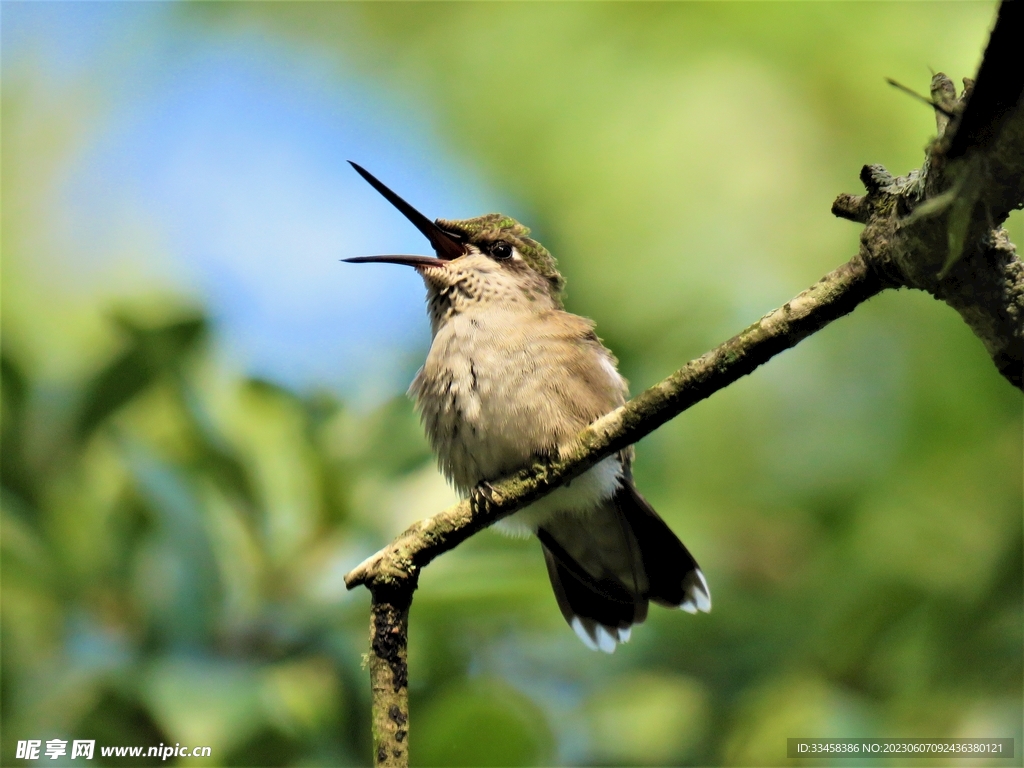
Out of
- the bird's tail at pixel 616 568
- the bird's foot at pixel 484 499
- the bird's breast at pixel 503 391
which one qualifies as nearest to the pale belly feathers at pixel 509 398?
the bird's breast at pixel 503 391

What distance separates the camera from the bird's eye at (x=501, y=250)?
4906mm

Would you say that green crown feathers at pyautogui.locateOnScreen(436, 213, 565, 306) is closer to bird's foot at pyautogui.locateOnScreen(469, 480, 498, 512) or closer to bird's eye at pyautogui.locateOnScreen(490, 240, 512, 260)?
bird's eye at pyautogui.locateOnScreen(490, 240, 512, 260)

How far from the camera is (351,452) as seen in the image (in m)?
4.62

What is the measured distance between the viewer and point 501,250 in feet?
16.2

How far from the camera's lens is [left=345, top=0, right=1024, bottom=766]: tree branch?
1.57 meters

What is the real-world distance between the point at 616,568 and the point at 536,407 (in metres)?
1.19

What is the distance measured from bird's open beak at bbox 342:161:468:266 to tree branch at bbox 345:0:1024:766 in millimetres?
1918

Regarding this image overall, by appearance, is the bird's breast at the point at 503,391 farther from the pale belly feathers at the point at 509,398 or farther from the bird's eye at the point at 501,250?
the bird's eye at the point at 501,250

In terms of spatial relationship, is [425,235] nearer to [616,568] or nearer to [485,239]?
[485,239]

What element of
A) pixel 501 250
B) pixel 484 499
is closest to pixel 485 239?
pixel 501 250

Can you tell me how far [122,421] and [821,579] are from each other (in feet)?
12.5

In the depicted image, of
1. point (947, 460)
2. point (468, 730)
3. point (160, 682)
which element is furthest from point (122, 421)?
point (947, 460)

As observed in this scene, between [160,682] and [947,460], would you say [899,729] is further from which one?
[160,682]

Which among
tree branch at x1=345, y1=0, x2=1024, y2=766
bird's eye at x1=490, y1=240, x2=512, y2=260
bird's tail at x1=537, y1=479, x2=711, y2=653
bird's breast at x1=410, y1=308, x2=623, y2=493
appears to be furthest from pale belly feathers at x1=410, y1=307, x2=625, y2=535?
tree branch at x1=345, y1=0, x2=1024, y2=766
